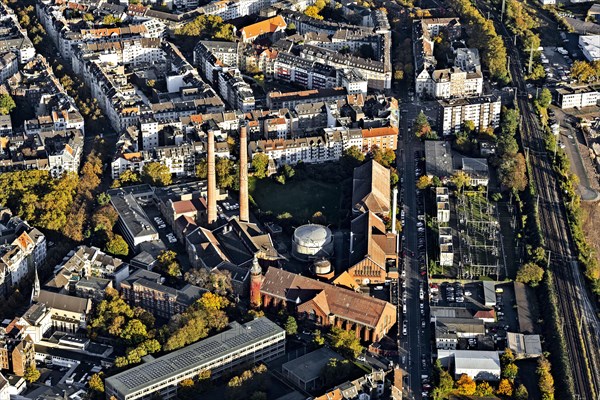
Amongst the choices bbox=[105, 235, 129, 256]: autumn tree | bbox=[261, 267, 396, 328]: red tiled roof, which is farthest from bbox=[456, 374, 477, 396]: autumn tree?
bbox=[105, 235, 129, 256]: autumn tree

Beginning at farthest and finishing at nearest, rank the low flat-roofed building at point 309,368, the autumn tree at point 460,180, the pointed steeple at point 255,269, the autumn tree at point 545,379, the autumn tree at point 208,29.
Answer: the autumn tree at point 208,29 < the autumn tree at point 460,180 < the pointed steeple at point 255,269 < the autumn tree at point 545,379 < the low flat-roofed building at point 309,368

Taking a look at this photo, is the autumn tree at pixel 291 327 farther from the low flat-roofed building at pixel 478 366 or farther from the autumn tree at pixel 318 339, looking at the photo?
the low flat-roofed building at pixel 478 366

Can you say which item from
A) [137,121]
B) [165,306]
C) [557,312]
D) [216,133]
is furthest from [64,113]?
[557,312]

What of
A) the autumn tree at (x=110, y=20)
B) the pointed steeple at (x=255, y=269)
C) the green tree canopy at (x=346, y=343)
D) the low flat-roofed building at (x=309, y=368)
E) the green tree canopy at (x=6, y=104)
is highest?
the autumn tree at (x=110, y=20)

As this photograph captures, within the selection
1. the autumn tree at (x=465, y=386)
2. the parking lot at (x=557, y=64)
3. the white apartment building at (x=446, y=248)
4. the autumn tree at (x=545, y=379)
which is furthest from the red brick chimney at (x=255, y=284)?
the parking lot at (x=557, y=64)

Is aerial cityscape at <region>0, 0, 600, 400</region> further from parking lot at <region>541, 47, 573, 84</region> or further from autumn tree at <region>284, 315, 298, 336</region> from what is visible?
autumn tree at <region>284, 315, 298, 336</region>

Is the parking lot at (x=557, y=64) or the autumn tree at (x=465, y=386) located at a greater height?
the parking lot at (x=557, y=64)

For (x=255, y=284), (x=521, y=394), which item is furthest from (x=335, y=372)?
Answer: (x=521, y=394)

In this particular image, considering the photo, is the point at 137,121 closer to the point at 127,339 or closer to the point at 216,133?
the point at 216,133
